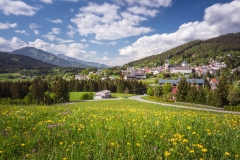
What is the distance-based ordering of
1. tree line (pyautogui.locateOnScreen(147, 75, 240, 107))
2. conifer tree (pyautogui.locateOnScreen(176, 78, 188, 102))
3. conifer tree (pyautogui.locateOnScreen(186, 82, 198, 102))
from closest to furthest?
tree line (pyautogui.locateOnScreen(147, 75, 240, 107)) < conifer tree (pyautogui.locateOnScreen(186, 82, 198, 102)) < conifer tree (pyautogui.locateOnScreen(176, 78, 188, 102))

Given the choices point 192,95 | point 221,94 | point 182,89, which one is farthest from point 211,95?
point 182,89

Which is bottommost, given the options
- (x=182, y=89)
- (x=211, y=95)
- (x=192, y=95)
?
(x=192, y=95)

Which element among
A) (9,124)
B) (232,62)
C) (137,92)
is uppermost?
(232,62)

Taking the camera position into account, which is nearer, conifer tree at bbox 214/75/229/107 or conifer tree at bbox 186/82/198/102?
conifer tree at bbox 214/75/229/107

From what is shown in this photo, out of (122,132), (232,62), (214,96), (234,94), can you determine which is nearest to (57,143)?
(122,132)

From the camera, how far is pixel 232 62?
184 meters

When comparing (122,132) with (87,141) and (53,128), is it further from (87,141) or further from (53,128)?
(53,128)

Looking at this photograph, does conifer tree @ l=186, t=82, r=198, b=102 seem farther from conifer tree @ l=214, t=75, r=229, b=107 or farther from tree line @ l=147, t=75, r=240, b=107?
conifer tree @ l=214, t=75, r=229, b=107

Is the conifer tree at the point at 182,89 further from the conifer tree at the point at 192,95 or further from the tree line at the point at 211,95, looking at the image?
the conifer tree at the point at 192,95

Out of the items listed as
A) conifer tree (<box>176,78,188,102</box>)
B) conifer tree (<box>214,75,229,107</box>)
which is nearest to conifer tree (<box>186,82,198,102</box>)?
conifer tree (<box>176,78,188,102</box>)

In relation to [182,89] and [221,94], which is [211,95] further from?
[182,89]

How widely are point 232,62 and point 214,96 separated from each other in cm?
17578

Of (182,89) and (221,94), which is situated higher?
(182,89)

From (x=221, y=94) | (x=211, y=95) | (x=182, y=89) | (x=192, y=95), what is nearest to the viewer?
(x=221, y=94)
